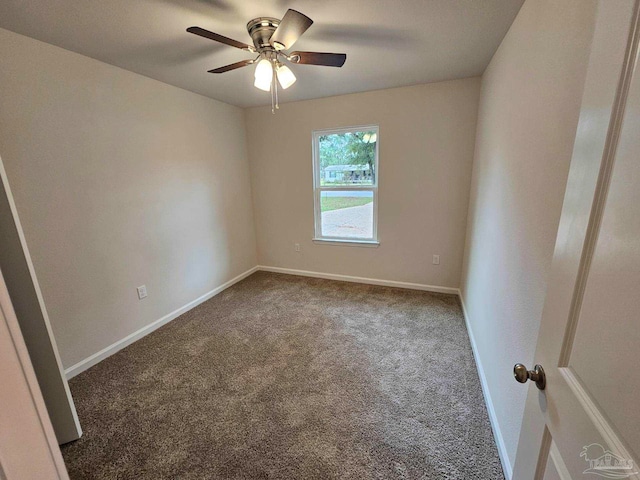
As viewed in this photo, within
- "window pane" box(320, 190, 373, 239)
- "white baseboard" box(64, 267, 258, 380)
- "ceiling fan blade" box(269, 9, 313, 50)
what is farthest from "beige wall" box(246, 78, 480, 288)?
"ceiling fan blade" box(269, 9, 313, 50)

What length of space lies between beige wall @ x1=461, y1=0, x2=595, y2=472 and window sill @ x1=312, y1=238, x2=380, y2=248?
1420 mm

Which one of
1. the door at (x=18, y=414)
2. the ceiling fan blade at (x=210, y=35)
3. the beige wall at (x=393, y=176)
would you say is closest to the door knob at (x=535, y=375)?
the door at (x=18, y=414)

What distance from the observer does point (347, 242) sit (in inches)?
140

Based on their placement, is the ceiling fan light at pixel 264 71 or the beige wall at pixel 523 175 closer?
the beige wall at pixel 523 175

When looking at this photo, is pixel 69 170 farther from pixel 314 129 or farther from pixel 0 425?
pixel 314 129

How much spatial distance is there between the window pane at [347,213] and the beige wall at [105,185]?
142cm

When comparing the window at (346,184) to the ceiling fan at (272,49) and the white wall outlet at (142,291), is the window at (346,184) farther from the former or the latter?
the white wall outlet at (142,291)

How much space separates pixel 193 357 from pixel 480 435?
6.80 feet

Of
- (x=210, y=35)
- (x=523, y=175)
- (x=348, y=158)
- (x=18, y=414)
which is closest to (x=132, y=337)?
(x=18, y=414)

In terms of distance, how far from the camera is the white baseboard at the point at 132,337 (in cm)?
207

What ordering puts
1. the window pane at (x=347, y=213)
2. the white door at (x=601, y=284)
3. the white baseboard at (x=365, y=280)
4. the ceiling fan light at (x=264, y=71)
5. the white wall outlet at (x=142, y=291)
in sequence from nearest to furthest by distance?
the white door at (x=601, y=284) → the ceiling fan light at (x=264, y=71) → the white wall outlet at (x=142, y=291) → the white baseboard at (x=365, y=280) → the window pane at (x=347, y=213)

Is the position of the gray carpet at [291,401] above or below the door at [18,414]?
below

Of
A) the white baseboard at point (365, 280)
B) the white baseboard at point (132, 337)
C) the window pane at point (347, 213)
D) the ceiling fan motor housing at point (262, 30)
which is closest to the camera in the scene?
the ceiling fan motor housing at point (262, 30)

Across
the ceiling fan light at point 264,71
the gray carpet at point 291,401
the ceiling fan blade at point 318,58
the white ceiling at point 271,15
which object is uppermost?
the white ceiling at point 271,15
